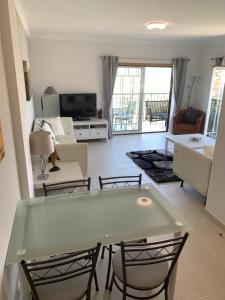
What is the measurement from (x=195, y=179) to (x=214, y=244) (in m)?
0.99

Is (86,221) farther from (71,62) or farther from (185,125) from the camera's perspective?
(185,125)

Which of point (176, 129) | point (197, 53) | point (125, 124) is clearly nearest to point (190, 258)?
point (176, 129)

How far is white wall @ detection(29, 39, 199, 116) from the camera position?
5.65m

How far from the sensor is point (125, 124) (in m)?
7.00

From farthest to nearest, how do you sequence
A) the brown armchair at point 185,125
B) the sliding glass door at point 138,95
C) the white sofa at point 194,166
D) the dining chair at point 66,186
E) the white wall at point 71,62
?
the sliding glass door at point 138,95, the brown armchair at point 185,125, the white wall at point 71,62, the white sofa at point 194,166, the dining chair at point 66,186

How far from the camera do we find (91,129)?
6082 mm

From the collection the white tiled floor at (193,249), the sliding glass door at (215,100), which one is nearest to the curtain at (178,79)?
the sliding glass door at (215,100)

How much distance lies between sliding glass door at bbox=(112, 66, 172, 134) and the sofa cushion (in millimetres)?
677

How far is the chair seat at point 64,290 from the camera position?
4.71 feet

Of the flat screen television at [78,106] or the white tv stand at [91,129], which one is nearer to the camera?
the flat screen television at [78,106]

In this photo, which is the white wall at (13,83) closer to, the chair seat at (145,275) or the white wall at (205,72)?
the chair seat at (145,275)

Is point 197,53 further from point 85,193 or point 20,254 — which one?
point 20,254

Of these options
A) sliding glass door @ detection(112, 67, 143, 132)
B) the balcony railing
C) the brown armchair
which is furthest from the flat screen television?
the balcony railing

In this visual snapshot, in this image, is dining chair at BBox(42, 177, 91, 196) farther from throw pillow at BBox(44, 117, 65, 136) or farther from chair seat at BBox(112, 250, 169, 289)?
throw pillow at BBox(44, 117, 65, 136)
